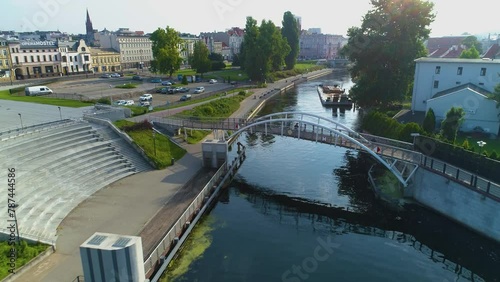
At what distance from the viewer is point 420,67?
53.2m

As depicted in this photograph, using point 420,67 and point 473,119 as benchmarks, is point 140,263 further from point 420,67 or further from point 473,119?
point 420,67

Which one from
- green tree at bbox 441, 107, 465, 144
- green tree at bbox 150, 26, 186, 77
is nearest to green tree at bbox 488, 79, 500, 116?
green tree at bbox 441, 107, 465, 144

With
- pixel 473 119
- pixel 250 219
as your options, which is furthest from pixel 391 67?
pixel 250 219

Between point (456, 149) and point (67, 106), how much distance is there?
4803 centimetres

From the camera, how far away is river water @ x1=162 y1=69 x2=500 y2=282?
872 inches

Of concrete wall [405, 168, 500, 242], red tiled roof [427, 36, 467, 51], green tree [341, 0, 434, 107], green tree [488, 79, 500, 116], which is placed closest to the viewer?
concrete wall [405, 168, 500, 242]

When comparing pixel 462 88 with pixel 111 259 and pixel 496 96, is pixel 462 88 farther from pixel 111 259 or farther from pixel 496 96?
pixel 111 259

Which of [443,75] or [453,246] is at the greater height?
[443,75]

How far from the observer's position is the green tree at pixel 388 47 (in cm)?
5056

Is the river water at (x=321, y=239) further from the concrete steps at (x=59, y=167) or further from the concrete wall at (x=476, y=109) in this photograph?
the concrete wall at (x=476, y=109)

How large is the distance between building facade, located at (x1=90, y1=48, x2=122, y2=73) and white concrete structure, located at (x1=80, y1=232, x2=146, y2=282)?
111 metres

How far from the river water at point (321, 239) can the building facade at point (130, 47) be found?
106069 millimetres

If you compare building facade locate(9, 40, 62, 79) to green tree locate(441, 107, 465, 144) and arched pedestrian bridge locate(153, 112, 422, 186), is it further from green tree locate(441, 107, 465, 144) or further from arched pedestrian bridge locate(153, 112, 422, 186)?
green tree locate(441, 107, 465, 144)

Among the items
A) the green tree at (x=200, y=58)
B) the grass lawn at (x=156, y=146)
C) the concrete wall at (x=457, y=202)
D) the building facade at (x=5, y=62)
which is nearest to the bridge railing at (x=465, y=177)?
the concrete wall at (x=457, y=202)
